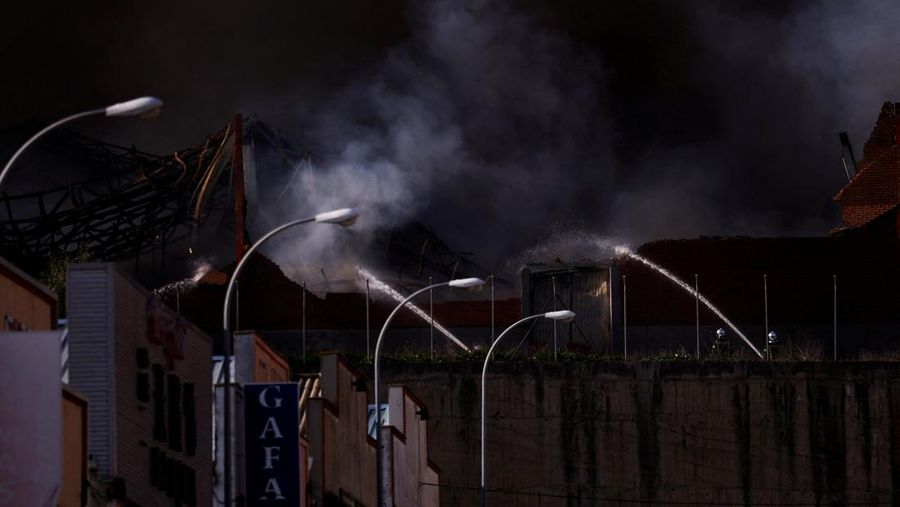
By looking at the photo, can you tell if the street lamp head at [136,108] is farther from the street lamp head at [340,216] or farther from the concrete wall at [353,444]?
the concrete wall at [353,444]

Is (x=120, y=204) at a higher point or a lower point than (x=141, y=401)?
higher

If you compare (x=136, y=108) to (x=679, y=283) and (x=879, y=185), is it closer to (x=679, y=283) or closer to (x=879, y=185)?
(x=679, y=283)

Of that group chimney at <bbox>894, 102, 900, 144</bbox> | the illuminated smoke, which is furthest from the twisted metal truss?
chimney at <bbox>894, 102, 900, 144</bbox>

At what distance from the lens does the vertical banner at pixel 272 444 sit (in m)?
34.2

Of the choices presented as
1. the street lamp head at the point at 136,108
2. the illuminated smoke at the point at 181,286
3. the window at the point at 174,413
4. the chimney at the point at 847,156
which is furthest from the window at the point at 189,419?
the chimney at the point at 847,156

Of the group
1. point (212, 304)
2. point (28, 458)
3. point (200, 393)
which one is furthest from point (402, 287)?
point (28, 458)

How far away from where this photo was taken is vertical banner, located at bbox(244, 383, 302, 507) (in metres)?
34.2

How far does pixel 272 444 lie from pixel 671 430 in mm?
30699

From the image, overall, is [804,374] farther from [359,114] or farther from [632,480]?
[359,114]

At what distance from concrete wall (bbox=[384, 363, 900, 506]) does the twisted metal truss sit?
41.0 ft

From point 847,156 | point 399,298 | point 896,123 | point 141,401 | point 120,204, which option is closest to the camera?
point 141,401

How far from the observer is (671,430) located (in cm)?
6347

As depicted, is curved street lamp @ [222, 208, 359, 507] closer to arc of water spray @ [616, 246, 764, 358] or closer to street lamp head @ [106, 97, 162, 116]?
street lamp head @ [106, 97, 162, 116]

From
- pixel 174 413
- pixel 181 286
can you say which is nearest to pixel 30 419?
pixel 174 413
